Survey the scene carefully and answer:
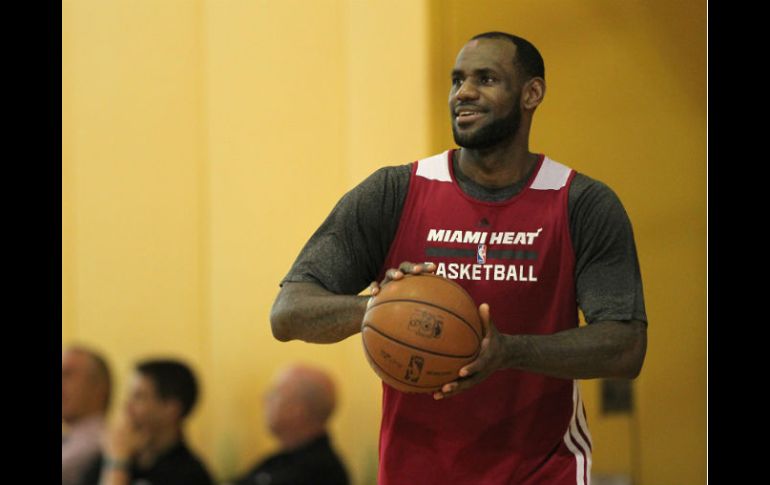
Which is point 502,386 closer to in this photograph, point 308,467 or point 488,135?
point 488,135

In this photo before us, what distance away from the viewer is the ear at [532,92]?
2.60 meters

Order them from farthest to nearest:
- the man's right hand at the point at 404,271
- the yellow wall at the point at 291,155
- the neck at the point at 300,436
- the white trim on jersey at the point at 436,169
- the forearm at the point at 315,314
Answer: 1. the neck at the point at 300,436
2. the yellow wall at the point at 291,155
3. the white trim on jersey at the point at 436,169
4. the forearm at the point at 315,314
5. the man's right hand at the point at 404,271

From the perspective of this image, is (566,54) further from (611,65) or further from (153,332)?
(153,332)

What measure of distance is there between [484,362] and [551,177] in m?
0.68

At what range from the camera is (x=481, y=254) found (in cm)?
249

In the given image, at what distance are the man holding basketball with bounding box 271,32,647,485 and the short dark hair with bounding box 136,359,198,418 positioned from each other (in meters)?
2.18

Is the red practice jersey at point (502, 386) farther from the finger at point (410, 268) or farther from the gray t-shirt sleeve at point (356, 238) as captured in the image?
the finger at point (410, 268)

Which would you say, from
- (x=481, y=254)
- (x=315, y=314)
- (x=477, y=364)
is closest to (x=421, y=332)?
(x=477, y=364)

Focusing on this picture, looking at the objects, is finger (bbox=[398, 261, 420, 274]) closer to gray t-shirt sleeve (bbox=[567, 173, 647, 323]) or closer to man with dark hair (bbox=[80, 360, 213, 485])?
gray t-shirt sleeve (bbox=[567, 173, 647, 323])

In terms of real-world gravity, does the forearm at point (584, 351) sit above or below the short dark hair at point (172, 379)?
above

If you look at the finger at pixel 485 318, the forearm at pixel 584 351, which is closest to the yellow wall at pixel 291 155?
the forearm at pixel 584 351

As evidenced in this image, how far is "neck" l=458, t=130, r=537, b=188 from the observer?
257 centimetres

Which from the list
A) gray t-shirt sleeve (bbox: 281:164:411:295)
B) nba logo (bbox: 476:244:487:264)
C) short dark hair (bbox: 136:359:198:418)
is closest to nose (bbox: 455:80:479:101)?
gray t-shirt sleeve (bbox: 281:164:411:295)

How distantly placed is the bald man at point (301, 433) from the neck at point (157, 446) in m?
0.35
